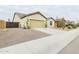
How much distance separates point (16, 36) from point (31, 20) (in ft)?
1.29

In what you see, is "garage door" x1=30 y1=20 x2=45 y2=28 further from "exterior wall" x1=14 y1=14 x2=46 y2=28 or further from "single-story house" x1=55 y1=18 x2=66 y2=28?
"single-story house" x1=55 y1=18 x2=66 y2=28

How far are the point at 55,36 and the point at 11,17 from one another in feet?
2.75

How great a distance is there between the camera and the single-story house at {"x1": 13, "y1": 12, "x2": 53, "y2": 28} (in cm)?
369

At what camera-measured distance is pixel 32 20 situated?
376cm

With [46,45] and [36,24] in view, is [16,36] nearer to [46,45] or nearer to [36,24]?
[36,24]

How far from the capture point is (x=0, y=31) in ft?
11.8

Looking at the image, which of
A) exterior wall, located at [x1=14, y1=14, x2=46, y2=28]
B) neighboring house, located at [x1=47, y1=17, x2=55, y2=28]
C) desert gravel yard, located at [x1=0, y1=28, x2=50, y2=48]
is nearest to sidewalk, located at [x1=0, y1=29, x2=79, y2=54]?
desert gravel yard, located at [x1=0, y1=28, x2=50, y2=48]

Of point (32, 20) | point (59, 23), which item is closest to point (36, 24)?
point (32, 20)

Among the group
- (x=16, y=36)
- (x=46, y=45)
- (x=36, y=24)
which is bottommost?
(x=46, y=45)

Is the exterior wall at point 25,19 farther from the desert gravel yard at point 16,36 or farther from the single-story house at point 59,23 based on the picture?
the single-story house at point 59,23

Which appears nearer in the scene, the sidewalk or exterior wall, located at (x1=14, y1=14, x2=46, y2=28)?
the sidewalk
